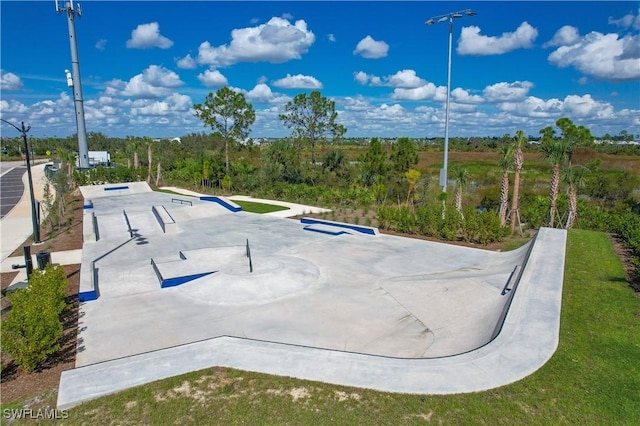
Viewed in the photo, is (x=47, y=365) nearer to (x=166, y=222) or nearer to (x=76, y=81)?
(x=166, y=222)

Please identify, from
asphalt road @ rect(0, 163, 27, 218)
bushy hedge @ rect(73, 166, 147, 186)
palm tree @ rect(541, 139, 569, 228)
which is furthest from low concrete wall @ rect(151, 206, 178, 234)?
bushy hedge @ rect(73, 166, 147, 186)

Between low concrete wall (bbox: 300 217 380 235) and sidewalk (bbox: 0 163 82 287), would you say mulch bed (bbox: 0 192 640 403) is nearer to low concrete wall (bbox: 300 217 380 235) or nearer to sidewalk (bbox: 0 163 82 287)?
sidewalk (bbox: 0 163 82 287)

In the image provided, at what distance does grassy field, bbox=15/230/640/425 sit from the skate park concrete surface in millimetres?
272

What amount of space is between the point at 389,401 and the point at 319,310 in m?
4.30

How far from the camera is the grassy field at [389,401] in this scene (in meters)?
5.45

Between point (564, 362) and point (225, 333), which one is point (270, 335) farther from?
point (564, 362)

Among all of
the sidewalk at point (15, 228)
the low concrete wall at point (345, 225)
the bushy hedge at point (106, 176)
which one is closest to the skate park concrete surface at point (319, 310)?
the low concrete wall at point (345, 225)

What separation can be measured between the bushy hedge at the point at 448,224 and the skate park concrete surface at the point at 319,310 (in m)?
1.42

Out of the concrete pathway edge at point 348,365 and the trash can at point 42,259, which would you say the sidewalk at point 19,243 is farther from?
the concrete pathway edge at point 348,365

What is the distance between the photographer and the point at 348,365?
22.5 ft

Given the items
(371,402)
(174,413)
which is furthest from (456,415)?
(174,413)

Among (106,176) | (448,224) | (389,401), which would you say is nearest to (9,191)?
(106,176)

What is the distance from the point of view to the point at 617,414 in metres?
5.36

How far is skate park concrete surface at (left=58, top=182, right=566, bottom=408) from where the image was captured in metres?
6.74
